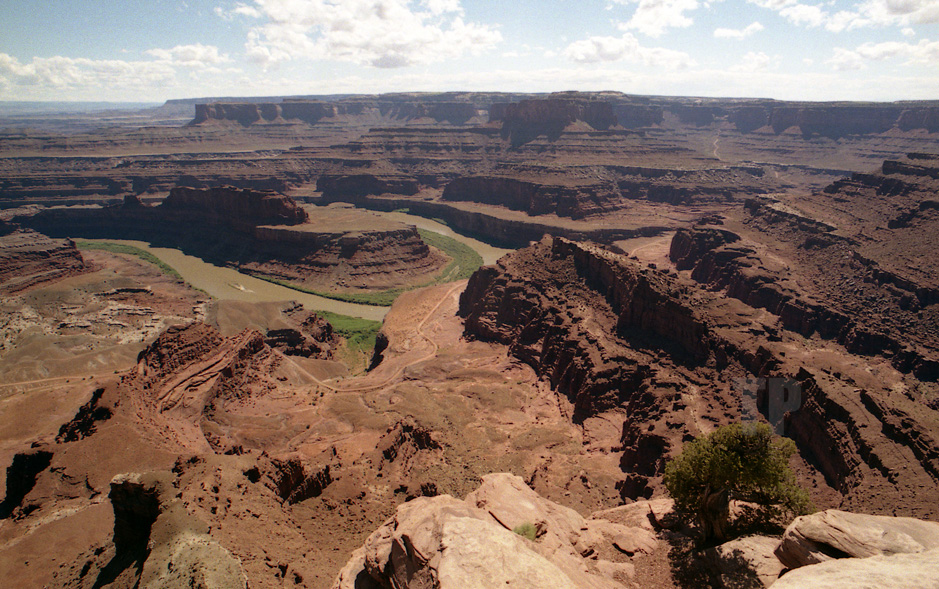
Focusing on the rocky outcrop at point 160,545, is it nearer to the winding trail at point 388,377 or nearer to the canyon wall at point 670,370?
the canyon wall at point 670,370

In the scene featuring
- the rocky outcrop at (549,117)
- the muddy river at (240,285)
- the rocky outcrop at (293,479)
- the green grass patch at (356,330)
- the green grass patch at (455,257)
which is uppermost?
the rocky outcrop at (549,117)

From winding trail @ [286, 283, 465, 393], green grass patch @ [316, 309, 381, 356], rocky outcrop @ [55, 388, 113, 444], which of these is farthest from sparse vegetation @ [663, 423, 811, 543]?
green grass patch @ [316, 309, 381, 356]

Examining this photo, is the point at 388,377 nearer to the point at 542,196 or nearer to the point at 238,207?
the point at 238,207

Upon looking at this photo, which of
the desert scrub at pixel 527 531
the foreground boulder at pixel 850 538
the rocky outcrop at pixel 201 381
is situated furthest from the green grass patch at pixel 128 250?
the foreground boulder at pixel 850 538

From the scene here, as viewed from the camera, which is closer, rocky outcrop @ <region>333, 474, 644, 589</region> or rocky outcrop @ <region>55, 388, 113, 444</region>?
rocky outcrop @ <region>333, 474, 644, 589</region>

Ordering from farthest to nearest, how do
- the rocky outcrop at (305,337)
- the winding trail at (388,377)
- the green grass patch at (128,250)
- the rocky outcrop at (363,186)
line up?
the rocky outcrop at (363,186) → the green grass patch at (128,250) → the rocky outcrop at (305,337) → the winding trail at (388,377)

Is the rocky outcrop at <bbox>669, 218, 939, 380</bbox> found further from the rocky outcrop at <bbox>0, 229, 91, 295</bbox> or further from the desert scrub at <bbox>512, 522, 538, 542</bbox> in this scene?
the rocky outcrop at <bbox>0, 229, 91, 295</bbox>

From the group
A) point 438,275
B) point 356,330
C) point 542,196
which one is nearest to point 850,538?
point 356,330
